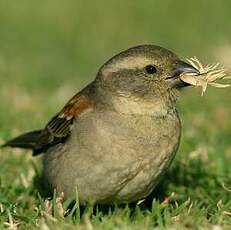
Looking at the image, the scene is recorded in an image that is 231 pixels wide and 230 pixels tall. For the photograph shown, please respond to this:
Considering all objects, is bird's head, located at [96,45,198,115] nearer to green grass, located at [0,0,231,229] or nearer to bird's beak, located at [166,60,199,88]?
bird's beak, located at [166,60,199,88]

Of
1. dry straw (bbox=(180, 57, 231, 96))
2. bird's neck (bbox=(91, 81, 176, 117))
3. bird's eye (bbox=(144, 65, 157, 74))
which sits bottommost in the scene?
bird's neck (bbox=(91, 81, 176, 117))

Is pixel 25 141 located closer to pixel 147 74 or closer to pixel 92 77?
pixel 147 74

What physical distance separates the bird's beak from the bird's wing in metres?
0.64

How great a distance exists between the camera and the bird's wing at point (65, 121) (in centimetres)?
597

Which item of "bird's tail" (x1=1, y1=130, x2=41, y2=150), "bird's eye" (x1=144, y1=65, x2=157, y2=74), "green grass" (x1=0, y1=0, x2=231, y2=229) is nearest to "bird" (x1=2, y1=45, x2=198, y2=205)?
"bird's eye" (x1=144, y1=65, x2=157, y2=74)

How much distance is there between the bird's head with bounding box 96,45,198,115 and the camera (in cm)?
576

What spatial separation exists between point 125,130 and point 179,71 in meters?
0.56

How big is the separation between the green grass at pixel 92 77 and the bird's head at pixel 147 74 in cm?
79

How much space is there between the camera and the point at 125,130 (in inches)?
224

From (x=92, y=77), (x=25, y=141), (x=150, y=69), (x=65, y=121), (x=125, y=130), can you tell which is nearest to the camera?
(x=125, y=130)

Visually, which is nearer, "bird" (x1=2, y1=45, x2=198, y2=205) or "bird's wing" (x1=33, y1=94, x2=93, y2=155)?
"bird" (x1=2, y1=45, x2=198, y2=205)

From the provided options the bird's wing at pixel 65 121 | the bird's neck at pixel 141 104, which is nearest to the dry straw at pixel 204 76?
the bird's neck at pixel 141 104

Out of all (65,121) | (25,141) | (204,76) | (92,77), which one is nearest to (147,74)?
(204,76)

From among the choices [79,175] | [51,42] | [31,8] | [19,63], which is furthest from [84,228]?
[31,8]
